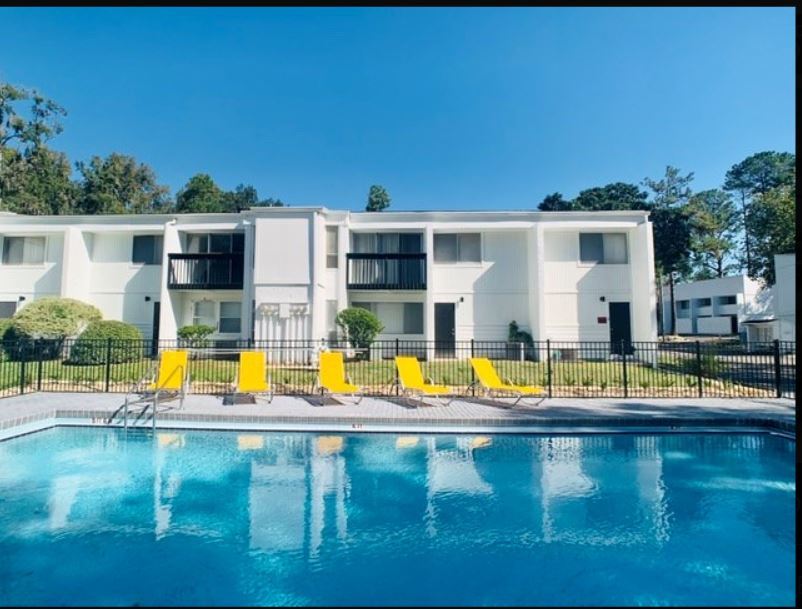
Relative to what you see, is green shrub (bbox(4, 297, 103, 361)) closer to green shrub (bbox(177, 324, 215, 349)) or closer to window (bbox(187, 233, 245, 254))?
green shrub (bbox(177, 324, 215, 349))

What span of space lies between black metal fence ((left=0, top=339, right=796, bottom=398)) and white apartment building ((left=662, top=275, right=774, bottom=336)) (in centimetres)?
2489

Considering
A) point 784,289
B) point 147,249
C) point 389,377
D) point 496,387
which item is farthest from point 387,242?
point 784,289

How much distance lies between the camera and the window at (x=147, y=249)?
68.8 ft

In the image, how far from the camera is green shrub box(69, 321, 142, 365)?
50.5ft

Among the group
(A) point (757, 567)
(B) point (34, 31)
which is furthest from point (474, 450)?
(B) point (34, 31)

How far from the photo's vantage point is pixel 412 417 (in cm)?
929

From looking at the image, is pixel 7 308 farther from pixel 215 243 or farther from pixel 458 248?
pixel 458 248

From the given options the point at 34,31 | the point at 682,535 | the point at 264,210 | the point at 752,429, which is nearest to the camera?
the point at 34,31

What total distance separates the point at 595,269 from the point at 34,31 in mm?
20357

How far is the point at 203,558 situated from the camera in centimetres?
438

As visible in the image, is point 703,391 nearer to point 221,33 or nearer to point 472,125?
point 472,125

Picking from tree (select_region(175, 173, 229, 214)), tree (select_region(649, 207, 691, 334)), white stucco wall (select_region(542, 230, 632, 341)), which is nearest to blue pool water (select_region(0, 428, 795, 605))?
white stucco wall (select_region(542, 230, 632, 341))

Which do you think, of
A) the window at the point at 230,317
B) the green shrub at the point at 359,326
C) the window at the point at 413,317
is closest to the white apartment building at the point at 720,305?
the window at the point at 413,317

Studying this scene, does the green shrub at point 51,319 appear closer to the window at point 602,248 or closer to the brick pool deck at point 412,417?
the brick pool deck at point 412,417
